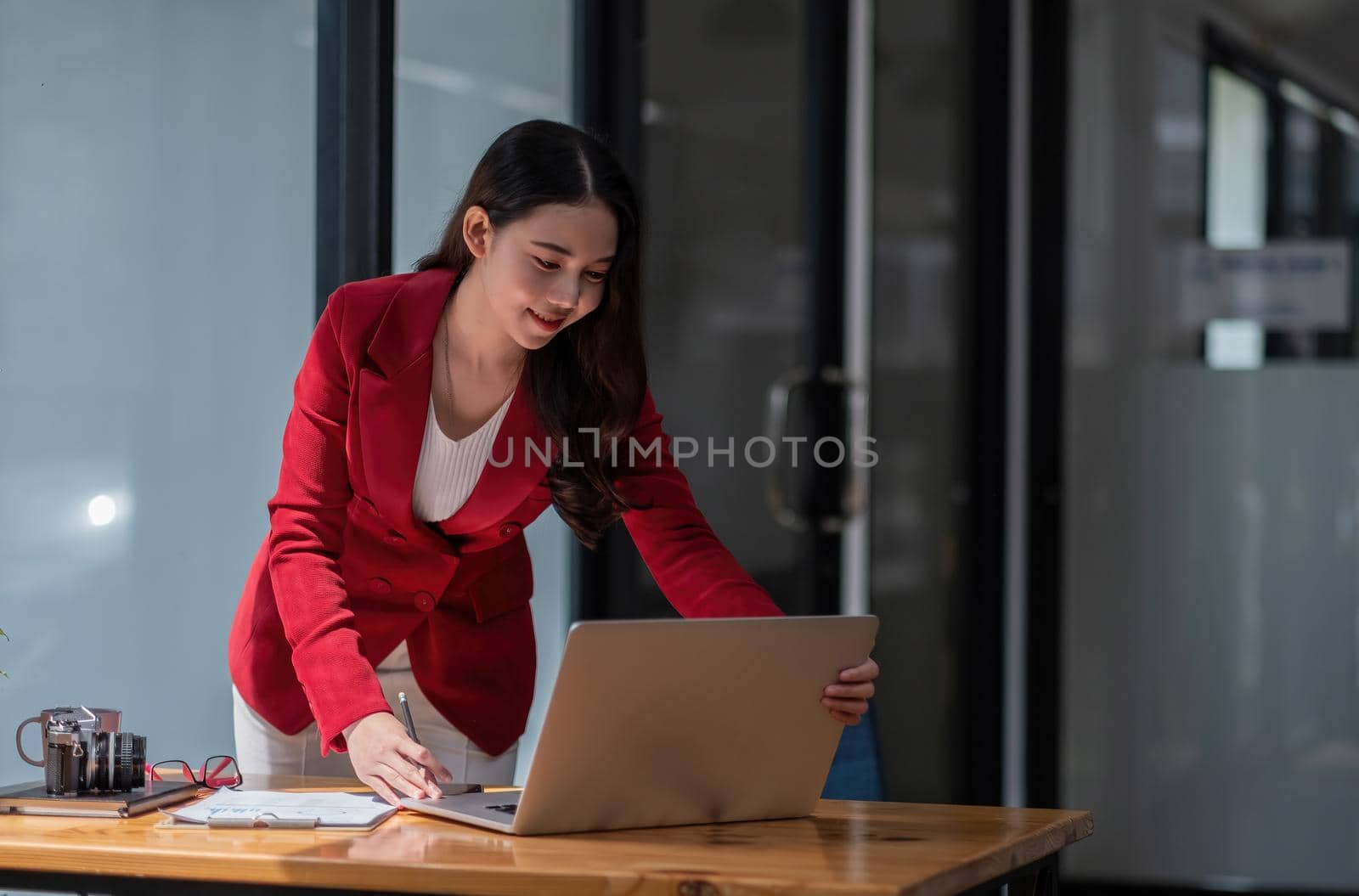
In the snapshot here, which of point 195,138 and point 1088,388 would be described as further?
point 1088,388

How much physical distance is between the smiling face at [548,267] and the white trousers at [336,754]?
1.58 ft

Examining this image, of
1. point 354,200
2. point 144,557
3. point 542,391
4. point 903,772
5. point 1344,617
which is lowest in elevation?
point 903,772

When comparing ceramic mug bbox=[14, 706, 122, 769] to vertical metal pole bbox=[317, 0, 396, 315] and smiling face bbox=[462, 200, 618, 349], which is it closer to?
smiling face bbox=[462, 200, 618, 349]

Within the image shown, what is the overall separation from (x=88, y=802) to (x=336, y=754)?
1.53 feet

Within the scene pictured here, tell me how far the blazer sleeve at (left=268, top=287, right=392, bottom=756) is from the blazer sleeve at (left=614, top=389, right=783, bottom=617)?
360 millimetres

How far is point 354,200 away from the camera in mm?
2555

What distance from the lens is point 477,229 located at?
191cm

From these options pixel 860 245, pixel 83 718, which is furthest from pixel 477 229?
pixel 860 245

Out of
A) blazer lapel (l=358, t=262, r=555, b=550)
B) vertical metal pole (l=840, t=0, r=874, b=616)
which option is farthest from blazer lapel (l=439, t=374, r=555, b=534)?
vertical metal pole (l=840, t=0, r=874, b=616)

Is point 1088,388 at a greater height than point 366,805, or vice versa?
point 1088,388

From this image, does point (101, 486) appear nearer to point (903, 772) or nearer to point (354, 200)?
point (354, 200)

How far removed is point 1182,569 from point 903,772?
0.83 metres

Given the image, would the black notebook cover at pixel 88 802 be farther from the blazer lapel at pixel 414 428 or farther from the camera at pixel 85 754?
the blazer lapel at pixel 414 428

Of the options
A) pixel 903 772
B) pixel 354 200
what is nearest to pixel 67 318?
pixel 354 200
